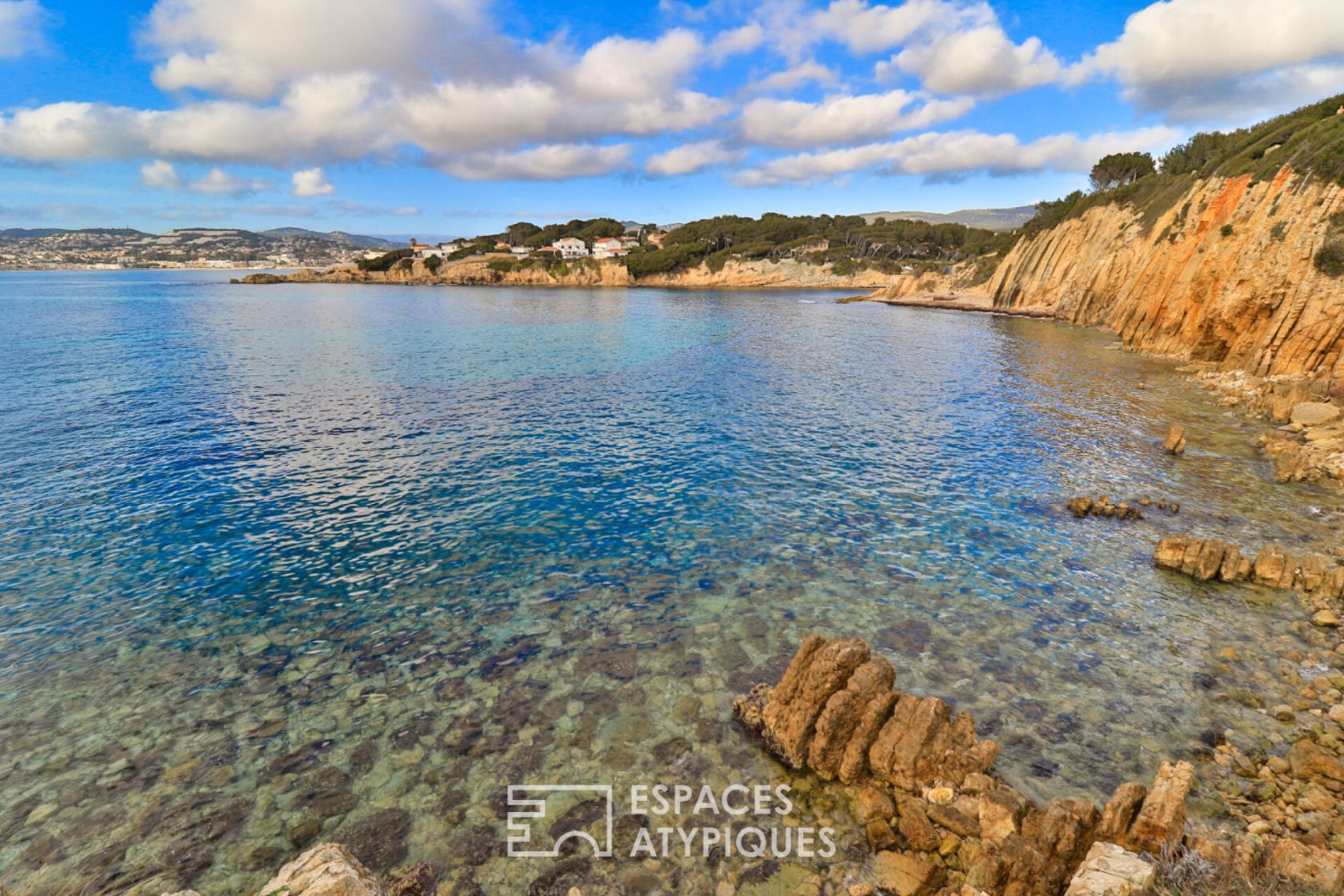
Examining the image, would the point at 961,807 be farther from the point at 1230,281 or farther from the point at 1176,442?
the point at 1230,281

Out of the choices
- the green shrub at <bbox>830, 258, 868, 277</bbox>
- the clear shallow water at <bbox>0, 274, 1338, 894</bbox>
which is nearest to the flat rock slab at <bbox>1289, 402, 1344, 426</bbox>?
the clear shallow water at <bbox>0, 274, 1338, 894</bbox>

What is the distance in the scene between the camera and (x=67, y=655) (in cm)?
1417

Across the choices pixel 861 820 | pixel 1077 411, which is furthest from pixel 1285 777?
pixel 1077 411

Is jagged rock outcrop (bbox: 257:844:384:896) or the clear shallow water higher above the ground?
jagged rock outcrop (bbox: 257:844:384:896)

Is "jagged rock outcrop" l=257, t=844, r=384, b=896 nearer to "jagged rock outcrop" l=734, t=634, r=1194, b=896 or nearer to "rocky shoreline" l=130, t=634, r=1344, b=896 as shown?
"rocky shoreline" l=130, t=634, r=1344, b=896

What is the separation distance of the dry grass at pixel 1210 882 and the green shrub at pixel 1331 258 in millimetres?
41802

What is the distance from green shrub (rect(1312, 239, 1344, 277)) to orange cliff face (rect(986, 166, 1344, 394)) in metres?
0.43

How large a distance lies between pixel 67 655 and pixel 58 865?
717 centimetres

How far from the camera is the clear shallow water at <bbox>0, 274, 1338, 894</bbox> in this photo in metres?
10.8

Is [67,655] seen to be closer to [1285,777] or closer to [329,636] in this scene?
[329,636]
